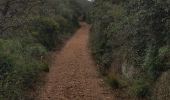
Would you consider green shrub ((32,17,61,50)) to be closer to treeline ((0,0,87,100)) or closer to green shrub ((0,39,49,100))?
treeline ((0,0,87,100))

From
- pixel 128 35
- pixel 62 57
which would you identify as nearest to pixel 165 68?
pixel 128 35

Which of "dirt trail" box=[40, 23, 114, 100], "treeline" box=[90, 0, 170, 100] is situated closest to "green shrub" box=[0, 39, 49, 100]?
"dirt trail" box=[40, 23, 114, 100]

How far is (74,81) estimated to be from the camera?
50.2 ft

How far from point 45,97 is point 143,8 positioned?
4496 millimetres

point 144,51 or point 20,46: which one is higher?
point 144,51

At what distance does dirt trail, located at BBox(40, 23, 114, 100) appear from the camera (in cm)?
1311

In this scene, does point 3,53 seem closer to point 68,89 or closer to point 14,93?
point 14,93

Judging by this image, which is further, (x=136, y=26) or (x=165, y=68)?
(x=136, y=26)

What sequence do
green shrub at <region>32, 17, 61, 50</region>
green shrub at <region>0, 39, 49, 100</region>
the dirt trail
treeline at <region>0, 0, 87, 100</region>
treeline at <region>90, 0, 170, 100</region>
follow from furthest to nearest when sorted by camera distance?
green shrub at <region>32, 17, 61, 50</region>
the dirt trail
treeline at <region>0, 0, 87, 100</region>
treeline at <region>90, 0, 170, 100</region>
green shrub at <region>0, 39, 49, 100</region>

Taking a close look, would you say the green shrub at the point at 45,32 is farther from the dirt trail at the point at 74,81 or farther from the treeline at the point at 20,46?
the dirt trail at the point at 74,81

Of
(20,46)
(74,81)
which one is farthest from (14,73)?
(74,81)

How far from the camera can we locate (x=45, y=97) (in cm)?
1277

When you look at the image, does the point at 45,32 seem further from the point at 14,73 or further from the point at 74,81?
the point at 14,73

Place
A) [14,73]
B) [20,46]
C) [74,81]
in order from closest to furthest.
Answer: [14,73] < [20,46] < [74,81]
